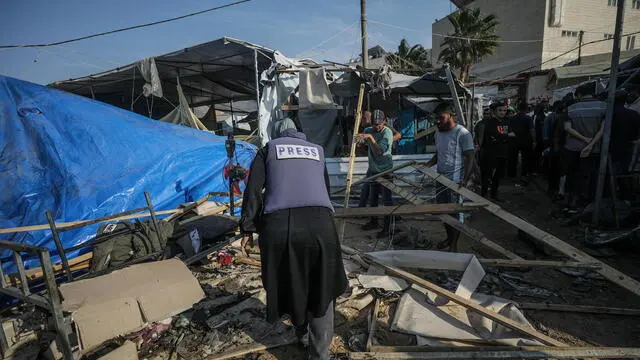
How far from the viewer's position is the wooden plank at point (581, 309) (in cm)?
275

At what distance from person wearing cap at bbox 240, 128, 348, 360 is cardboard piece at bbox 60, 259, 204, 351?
1.37m

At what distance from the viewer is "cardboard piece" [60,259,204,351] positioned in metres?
2.50

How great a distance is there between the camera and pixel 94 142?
5180 mm

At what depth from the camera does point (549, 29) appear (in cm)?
2683

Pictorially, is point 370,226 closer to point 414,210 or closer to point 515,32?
point 414,210

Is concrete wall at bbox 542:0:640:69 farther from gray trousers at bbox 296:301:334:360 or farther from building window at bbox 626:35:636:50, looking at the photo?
gray trousers at bbox 296:301:334:360

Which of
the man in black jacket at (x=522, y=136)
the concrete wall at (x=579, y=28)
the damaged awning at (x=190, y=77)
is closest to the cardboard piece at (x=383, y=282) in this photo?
the damaged awning at (x=190, y=77)

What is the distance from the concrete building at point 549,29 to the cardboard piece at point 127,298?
2817cm

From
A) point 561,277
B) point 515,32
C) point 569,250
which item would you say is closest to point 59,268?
point 569,250

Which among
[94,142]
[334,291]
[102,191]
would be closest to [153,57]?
[94,142]

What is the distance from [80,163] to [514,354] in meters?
5.99

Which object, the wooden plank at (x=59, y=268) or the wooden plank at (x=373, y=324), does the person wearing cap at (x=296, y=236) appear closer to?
the wooden plank at (x=373, y=324)

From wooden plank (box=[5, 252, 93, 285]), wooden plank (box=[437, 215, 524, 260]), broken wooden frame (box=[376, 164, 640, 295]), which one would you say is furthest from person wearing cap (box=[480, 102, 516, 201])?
wooden plank (box=[5, 252, 93, 285])

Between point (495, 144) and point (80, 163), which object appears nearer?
point (80, 163)
